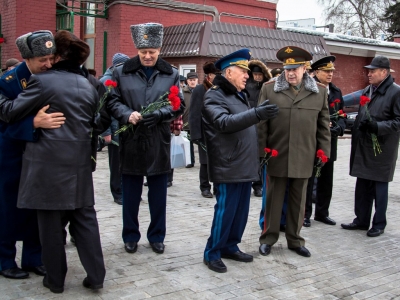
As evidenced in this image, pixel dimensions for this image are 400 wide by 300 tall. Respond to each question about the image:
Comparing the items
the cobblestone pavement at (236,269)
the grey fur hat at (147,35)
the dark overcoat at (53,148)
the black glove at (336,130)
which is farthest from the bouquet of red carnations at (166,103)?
the black glove at (336,130)

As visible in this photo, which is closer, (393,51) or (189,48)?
(189,48)

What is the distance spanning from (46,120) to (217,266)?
1929mm

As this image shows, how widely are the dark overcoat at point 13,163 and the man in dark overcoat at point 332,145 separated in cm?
337

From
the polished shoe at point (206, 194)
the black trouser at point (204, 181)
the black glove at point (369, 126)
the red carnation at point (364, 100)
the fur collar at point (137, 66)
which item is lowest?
the polished shoe at point (206, 194)

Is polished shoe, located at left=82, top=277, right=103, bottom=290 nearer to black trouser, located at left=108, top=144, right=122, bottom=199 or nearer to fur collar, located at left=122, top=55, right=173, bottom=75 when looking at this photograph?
fur collar, located at left=122, top=55, right=173, bottom=75

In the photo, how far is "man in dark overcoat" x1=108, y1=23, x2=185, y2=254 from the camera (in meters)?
4.66

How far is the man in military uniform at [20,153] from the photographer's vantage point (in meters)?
3.62

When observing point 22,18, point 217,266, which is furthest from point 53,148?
point 22,18

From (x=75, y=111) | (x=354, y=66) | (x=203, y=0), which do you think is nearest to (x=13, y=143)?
(x=75, y=111)

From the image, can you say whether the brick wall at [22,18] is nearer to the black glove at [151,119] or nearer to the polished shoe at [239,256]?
the black glove at [151,119]

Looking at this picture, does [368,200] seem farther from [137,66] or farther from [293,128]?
[137,66]

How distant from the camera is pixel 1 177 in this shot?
3926 mm

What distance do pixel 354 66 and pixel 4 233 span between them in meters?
19.5

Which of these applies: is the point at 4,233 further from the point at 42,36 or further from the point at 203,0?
the point at 203,0
